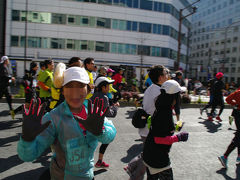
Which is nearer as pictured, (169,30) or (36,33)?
(36,33)

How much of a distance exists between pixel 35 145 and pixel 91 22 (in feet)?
97.0

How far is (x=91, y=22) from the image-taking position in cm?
2903

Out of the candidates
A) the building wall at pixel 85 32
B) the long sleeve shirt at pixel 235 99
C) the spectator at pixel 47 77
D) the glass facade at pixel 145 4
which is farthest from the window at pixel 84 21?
the long sleeve shirt at pixel 235 99

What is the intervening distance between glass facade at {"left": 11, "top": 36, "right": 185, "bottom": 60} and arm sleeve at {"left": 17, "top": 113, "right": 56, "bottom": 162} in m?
27.4

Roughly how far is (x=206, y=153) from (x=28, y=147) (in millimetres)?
4696

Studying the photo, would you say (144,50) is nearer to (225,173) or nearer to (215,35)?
(225,173)

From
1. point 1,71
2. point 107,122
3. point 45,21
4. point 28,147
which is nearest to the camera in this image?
point 28,147

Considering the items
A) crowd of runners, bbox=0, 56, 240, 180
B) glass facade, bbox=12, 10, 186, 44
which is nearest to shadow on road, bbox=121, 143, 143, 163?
crowd of runners, bbox=0, 56, 240, 180

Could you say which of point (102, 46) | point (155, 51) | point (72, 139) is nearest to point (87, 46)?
point (102, 46)

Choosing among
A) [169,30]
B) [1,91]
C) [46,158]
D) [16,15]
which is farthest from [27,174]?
[169,30]

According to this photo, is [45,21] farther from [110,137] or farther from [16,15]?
[110,137]

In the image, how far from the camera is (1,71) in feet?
23.6

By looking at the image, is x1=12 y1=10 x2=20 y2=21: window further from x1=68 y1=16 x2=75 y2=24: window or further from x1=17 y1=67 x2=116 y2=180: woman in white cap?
x1=17 y1=67 x2=116 y2=180: woman in white cap

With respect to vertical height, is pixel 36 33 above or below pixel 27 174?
above
